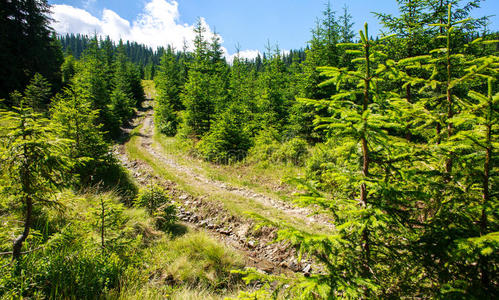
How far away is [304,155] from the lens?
13219 millimetres

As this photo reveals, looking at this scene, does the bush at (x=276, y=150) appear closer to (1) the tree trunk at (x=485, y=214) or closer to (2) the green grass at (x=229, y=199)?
(2) the green grass at (x=229, y=199)

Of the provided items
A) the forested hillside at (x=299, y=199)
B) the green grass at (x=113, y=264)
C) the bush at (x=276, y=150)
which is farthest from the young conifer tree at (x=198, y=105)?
the green grass at (x=113, y=264)

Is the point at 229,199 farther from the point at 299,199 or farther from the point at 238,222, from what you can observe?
the point at 299,199

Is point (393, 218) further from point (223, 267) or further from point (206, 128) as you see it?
point (206, 128)

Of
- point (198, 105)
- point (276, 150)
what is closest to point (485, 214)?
point (276, 150)

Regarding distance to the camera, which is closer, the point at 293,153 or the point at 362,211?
the point at 362,211

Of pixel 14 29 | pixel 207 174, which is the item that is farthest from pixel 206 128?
pixel 14 29

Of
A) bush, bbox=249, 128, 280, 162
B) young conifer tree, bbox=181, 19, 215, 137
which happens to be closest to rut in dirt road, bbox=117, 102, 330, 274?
bush, bbox=249, 128, 280, 162

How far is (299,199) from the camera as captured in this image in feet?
8.21

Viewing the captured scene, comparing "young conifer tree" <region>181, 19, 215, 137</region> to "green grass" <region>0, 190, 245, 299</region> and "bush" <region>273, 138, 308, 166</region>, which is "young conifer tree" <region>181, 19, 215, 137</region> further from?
"green grass" <region>0, 190, 245, 299</region>

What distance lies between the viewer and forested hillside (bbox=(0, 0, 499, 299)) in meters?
2.40

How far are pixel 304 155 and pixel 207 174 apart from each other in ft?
20.3

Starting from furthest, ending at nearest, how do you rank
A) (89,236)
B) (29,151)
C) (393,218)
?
(89,236), (29,151), (393,218)

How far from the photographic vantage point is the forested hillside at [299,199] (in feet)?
7.89
